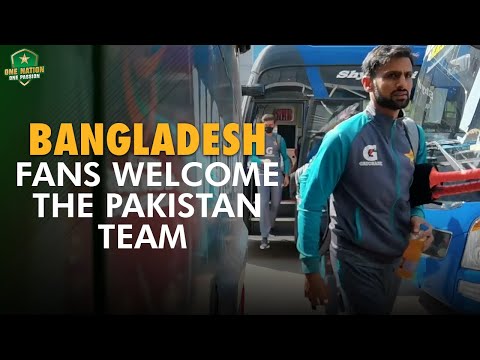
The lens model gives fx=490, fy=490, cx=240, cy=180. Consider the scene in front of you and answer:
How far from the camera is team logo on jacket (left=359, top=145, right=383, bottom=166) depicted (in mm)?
2344

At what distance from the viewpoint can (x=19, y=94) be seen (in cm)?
190

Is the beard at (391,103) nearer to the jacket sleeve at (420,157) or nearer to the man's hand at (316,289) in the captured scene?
the jacket sleeve at (420,157)

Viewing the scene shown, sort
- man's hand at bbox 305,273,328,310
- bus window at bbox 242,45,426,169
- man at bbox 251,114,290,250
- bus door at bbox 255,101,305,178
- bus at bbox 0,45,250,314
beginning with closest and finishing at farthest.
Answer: bus at bbox 0,45,250,314 < man's hand at bbox 305,273,328,310 < man at bbox 251,114,290,250 < bus door at bbox 255,101,305,178 < bus window at bbox 242,45,426,169

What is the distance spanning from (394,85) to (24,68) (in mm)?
1695

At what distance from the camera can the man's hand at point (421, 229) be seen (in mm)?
2473

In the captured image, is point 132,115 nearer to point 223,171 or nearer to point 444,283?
point 223,171

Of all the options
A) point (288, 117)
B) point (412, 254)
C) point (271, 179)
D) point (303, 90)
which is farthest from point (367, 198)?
point (303, 90)

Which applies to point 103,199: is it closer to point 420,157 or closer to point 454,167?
point 420,157

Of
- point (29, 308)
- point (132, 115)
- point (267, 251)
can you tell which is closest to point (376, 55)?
point (267, 251)

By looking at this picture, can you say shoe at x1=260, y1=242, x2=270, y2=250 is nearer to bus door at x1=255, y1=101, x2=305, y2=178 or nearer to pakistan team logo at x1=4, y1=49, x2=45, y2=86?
bus door at x1=255, y1=101, x2=305, y2=178

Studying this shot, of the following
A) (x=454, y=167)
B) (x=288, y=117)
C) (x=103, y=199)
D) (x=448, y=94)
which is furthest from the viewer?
(x=288, y=117)

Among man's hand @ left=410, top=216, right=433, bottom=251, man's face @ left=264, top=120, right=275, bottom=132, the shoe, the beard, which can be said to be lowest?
the shoe

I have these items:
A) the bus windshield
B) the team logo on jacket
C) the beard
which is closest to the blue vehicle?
the bus windshield

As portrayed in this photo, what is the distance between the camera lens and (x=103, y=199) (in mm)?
1944
